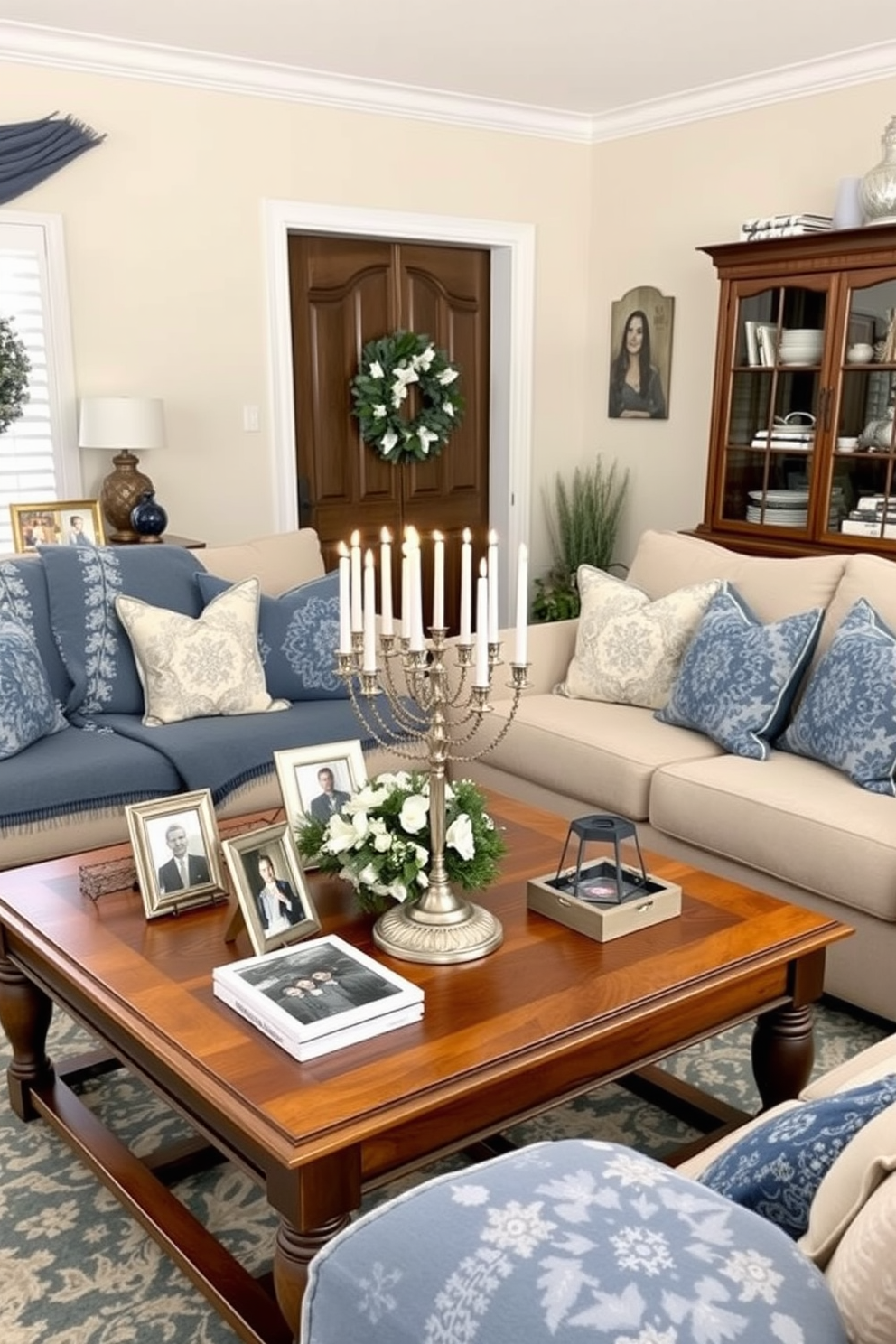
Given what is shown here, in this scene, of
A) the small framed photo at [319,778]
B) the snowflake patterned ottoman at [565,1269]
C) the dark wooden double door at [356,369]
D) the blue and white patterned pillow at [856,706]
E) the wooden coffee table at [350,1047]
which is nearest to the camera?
the snowflake patterned ottoman at [565,1269]

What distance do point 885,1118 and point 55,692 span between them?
283 cm

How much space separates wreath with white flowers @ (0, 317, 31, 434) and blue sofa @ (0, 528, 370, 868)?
1.05 metres

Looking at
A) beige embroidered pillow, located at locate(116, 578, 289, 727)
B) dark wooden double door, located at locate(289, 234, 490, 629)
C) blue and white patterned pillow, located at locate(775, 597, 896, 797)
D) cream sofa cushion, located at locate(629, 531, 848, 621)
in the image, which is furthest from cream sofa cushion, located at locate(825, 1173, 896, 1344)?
dark wooden double door, located at locate(289, 234, 490, 629)

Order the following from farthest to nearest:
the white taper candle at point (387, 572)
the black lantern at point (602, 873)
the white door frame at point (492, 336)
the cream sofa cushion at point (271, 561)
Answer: the white door frame at point (492, 336)
the cream sofa cushion at point (271, 561)
the black lantern at point (602, 873)
the white taper candle at point (387, 572)

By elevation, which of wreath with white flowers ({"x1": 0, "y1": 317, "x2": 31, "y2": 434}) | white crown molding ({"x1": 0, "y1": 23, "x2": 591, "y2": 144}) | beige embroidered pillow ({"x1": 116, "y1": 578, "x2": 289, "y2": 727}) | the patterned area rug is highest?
white crown molding ({"x1": 0, "y1": 23, "x2": 591, "y2": 144})

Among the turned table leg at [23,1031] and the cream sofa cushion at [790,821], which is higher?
the cream sofa cushion at [790,821]

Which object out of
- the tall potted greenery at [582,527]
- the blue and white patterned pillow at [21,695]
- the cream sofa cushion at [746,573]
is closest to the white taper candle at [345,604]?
the blue and white patterned pillow at [21,695]

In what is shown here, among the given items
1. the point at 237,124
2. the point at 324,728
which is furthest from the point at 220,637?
the point at 237,124

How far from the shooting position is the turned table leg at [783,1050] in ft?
6.89

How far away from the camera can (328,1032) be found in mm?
1647

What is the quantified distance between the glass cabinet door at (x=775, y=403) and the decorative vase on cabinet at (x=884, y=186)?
0.28 metres

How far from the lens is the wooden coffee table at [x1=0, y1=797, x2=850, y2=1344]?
60.6 inches

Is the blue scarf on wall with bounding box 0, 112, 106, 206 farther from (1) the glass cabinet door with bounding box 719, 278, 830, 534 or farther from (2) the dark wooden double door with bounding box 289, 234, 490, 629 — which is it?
(1) the glass cabinet door with bounding box 719, 278, 830, 534

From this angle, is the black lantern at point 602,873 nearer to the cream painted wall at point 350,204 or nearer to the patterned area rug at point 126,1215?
the patterned area rug at point 126,1215
